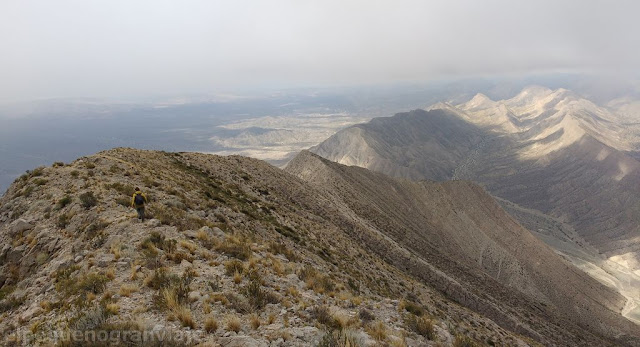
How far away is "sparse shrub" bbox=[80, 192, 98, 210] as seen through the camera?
17.5 meters

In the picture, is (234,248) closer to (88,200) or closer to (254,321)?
(254,321)

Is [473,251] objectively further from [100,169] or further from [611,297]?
[100,169]

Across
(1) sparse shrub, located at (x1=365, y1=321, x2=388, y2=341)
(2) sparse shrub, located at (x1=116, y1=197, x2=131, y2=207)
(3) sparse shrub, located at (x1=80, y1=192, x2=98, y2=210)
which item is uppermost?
(3) sparse shrub, located at (x1=80, y1=192, x2=98, y2=210)

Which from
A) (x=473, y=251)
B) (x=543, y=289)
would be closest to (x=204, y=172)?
(x=473, y=251)

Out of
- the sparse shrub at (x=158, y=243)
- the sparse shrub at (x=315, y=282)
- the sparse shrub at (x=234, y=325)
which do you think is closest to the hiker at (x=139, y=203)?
the sparse shrub at (x=158, y=243)

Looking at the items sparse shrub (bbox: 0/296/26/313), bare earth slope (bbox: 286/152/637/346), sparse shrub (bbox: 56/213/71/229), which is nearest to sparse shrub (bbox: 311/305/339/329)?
sparse shrub (bbox: 0/296/26/313)

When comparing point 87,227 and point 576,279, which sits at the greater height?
point 87,227

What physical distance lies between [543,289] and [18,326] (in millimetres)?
104483

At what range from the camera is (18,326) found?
10.1 meters

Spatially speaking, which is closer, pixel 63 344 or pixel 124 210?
pixel 63 344

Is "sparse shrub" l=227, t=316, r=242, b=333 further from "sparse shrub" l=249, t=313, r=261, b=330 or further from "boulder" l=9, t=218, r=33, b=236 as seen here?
"boulder" l=9, t=218, r=33, b=236

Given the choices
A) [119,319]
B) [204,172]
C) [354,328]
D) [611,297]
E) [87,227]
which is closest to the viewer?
[119,319]

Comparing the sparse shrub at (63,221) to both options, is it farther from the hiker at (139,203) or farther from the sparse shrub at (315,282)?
the sparse shrub at (315,282)

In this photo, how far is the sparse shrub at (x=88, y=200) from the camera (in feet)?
57.3
